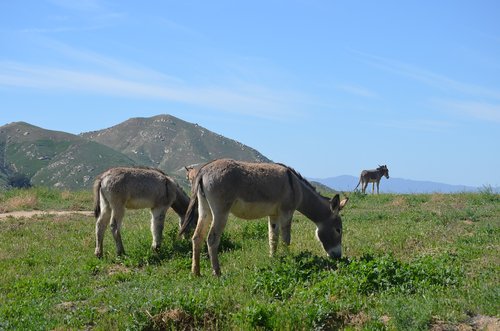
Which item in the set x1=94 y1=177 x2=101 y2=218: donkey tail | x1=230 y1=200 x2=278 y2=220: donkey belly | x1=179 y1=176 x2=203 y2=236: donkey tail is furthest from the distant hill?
x1=230 y1=200 x2=278 y2=220: donkey belly

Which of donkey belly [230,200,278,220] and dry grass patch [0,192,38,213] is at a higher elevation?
donkey belly [230,200,278,220]

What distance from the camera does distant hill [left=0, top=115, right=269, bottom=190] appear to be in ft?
396

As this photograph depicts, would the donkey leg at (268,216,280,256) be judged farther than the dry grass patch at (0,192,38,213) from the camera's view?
No

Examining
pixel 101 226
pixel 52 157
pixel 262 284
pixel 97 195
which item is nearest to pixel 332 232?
pixel 262 284

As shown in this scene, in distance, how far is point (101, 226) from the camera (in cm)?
1190

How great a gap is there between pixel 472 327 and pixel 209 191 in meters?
4.67

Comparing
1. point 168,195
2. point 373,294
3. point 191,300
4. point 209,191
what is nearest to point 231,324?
point 191,300

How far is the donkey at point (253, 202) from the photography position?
955 cm

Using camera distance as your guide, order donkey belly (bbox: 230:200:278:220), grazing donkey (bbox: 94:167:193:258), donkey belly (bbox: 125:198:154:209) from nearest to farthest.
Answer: donkey belly (bbox: 230:200:278:220), grazing donkey (bbox: 94:167:193:258), donkey belly (bbox: 125:198:154:209)

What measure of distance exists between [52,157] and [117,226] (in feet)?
416

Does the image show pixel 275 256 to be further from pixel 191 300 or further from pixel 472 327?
pixel 472 327

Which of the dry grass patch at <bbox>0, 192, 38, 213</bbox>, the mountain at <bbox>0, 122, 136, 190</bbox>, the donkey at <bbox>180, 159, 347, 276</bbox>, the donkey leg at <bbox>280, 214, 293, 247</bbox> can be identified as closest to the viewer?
the donkey at <bbox>180, 159, 347, 276</bbox>

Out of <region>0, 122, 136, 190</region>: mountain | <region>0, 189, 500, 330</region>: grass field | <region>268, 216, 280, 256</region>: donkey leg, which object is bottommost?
<region>0, 189, 500, 330</region>: grass field

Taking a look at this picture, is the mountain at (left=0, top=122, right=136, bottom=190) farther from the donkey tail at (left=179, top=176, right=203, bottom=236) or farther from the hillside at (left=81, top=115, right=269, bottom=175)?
the donkey tail at (left=179, top=176, right=203, bottom=236)
